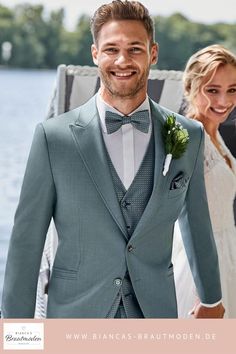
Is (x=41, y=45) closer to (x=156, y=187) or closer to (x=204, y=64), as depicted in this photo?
(x=204, y=64)

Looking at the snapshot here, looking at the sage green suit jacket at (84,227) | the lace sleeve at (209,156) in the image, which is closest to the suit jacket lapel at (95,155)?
the sage green suit jacket at (84,227)

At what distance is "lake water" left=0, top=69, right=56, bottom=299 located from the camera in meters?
5.77

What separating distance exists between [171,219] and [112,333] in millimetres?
297

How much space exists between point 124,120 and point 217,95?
52 cm

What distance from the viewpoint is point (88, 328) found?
171 centimetres

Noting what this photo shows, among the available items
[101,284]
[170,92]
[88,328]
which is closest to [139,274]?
[101,284]

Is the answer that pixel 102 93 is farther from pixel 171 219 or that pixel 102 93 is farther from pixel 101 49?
pixel 171 219

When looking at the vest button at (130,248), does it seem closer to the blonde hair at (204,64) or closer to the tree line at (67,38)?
the blonde hair at (204,64)

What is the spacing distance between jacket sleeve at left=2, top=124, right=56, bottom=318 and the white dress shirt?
0.43 feet

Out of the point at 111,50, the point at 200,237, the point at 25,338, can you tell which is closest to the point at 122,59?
the point at 111,50

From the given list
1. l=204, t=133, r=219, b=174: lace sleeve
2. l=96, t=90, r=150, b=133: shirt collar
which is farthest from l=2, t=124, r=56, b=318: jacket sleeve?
l=204, t=133, r=219, b=174: lace sleeve

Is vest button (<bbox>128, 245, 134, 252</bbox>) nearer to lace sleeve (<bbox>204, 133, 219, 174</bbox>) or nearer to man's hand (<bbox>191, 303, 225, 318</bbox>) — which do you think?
man's hand (<bbox>191, 303, 225, 318</bbox>)

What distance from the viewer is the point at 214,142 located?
209cm

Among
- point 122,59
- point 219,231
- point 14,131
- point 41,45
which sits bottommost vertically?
point 14,131
